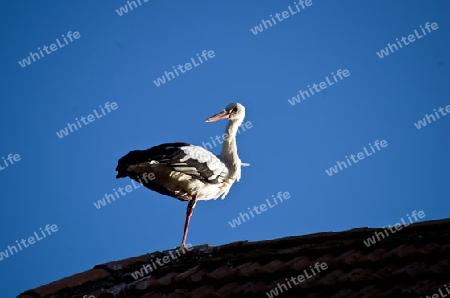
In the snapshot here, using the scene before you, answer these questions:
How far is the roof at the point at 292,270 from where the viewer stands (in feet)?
13.8

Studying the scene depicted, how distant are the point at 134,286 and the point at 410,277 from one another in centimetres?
225

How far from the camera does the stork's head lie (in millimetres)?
10219

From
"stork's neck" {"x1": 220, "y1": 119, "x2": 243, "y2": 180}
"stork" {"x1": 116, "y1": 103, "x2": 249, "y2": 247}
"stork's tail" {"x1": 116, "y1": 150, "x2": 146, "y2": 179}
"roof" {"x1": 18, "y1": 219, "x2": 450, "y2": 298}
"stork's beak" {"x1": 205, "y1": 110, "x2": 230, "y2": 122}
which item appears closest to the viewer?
"roof" {"x1": 18, "y1": 219, "x2": 450, "y2": 298}

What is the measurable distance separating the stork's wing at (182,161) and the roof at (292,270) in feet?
6.33

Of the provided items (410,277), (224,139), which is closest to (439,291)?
(410,277)

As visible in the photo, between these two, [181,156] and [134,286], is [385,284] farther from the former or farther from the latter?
[181,156]

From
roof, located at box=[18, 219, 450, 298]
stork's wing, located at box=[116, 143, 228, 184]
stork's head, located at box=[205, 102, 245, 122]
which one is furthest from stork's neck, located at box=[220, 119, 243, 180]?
roof, located at box=[18, 219, 450, 298]

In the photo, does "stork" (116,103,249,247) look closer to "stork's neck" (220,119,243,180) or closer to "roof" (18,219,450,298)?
"stork's neck" (220,119,243,180)

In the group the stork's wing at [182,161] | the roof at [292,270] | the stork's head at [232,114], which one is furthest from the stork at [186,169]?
the roof at [292,270]

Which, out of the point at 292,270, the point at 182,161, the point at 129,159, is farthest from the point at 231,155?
the point at 292,270

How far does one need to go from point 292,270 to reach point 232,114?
18.7 ft

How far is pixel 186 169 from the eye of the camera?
8383mm

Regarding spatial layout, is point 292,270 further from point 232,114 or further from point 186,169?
point 232,114

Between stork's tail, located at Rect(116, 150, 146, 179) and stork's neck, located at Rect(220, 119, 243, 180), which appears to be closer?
stork's tail, located at Rect(116, 150, 146, 179)
